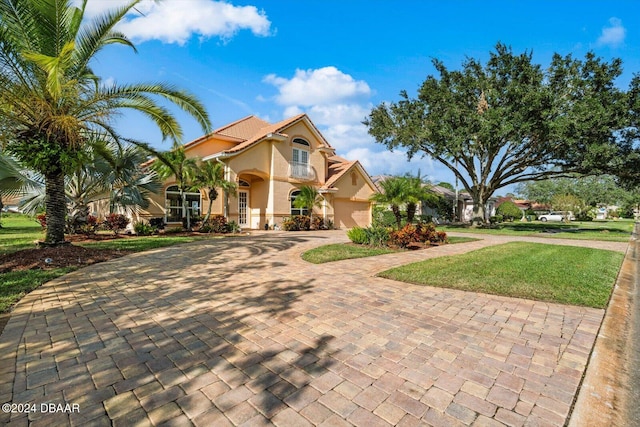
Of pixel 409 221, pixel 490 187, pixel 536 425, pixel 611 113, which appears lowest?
pixel 536 425

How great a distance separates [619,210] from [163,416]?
9592 cm

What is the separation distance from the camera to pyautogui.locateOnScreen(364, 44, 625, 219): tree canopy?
59.0 feet

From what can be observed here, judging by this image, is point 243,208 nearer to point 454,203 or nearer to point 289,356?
point 289,356

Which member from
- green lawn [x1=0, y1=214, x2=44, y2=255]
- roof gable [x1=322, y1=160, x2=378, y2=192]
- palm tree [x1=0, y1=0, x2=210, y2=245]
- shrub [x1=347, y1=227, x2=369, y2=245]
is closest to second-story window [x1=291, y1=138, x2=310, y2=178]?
roof gable [x1=322, y1=160, x2=378, y2=192]

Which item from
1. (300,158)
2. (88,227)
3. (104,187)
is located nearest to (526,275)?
(88,227)

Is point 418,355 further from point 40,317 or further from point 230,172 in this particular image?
point 230,172

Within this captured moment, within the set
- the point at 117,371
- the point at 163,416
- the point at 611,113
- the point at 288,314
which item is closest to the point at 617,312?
the point at 288,314

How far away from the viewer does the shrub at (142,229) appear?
15.2 metres

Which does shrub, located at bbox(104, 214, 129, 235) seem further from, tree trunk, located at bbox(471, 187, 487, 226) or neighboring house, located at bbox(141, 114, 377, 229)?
tree trunk, located at bbox(471, 187, 487, 226)

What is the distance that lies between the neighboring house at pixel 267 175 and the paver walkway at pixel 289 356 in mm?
13534

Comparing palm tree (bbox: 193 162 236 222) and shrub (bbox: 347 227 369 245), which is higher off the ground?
palm tree (bbox: 193 162 236 222)

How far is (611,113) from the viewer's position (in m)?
17.6

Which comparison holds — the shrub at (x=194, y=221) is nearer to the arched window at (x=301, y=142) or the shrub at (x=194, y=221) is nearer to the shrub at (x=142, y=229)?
the shrub at (x=142, y=229)

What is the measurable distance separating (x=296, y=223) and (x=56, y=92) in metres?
15.1
